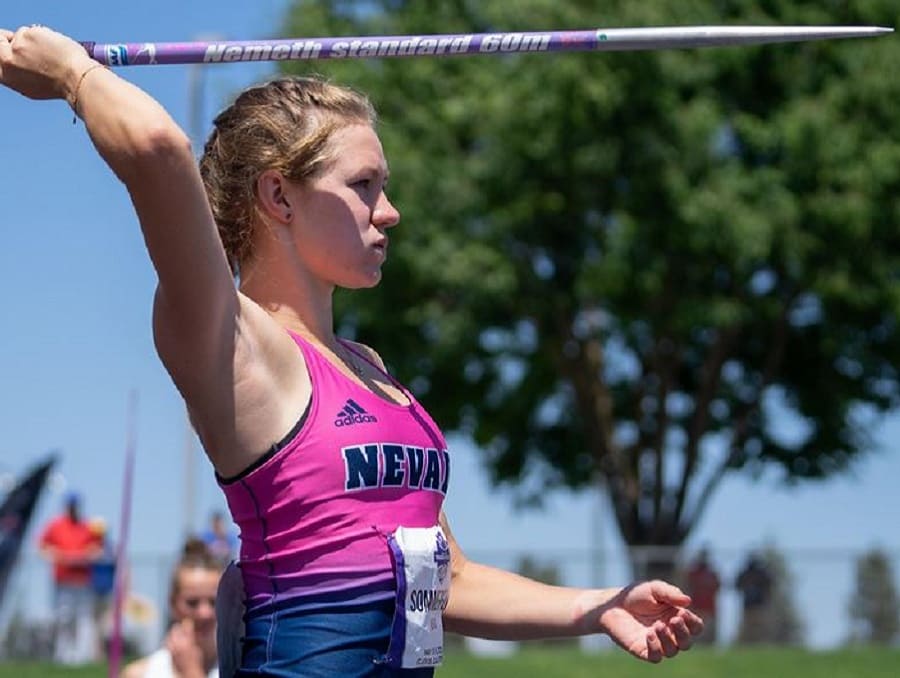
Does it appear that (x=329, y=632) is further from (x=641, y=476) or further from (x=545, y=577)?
(x=641, y=476)

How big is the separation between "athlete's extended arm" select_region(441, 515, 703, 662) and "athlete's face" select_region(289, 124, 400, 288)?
0.52 meters

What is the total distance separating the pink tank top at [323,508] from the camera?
3.05 m

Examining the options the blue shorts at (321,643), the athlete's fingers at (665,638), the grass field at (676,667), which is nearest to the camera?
the blue shorts at (321,643)

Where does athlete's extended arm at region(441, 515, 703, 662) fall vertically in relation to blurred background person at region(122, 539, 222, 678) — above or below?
below

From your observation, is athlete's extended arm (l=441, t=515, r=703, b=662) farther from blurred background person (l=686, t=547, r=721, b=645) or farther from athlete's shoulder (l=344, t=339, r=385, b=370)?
blurred background person (l=686, t=547, r=721, b=645)

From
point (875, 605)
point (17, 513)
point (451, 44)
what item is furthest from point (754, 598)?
point (451, 44)

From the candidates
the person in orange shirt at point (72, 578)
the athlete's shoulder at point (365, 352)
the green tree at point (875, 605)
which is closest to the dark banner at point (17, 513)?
the athlete's shoulder at point (365, 352)

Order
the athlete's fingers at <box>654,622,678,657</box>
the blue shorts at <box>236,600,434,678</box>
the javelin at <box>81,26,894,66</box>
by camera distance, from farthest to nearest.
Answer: the athlete's fingers at <box>654,622,678,657</box>
the javelin at <box>81,26,894,66</box>
the blue shorts at <box>236,600,434,678</box>

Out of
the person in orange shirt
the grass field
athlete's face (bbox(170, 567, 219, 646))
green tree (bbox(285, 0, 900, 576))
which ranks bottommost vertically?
athlete's face (bbox(170, 567, 219, 646))

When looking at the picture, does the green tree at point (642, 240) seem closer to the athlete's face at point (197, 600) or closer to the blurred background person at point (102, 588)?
the blurred background person at point (102, 588)

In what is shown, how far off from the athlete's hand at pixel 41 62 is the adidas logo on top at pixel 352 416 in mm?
659

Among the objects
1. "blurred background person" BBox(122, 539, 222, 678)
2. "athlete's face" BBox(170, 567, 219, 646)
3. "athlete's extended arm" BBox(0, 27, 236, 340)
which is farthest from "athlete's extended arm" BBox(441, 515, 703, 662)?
"athlete's face" BBox(170, 567, 219, 646)

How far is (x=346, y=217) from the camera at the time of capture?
326 centimetres

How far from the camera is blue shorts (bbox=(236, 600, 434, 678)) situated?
9.96 feet
